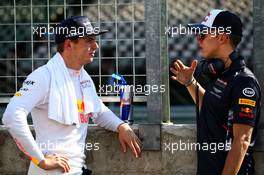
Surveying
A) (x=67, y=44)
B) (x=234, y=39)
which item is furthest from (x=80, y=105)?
(x=234, y=39)

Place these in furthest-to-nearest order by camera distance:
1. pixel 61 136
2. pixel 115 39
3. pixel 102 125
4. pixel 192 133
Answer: pixel 115 39 < pixel 192 133 < pixel 102 125 < pixel 61 136

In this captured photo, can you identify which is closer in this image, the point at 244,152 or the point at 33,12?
the point at 244,152

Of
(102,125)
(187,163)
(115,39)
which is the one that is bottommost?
(187,163)

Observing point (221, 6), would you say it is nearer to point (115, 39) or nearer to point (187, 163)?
point (115, 39)

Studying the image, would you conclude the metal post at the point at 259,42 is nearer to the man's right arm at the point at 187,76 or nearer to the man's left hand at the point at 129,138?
the man's right arm at the point at 187,76

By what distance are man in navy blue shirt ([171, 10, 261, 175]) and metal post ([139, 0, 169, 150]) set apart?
1283 mm

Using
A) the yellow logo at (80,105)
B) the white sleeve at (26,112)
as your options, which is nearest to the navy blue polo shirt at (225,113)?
the yellow logo at (80,105)

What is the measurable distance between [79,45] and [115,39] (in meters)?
1.51

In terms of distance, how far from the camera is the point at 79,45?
5.30 meters

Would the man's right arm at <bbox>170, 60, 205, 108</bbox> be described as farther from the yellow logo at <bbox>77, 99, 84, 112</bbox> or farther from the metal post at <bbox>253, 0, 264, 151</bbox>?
the metal post at <bbox>253, 0, 264, 151</bbox>

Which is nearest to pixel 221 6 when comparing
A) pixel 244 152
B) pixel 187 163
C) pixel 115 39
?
pixel 115 39

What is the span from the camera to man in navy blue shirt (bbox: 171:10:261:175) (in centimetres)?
464

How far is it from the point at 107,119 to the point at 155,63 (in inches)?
36.2

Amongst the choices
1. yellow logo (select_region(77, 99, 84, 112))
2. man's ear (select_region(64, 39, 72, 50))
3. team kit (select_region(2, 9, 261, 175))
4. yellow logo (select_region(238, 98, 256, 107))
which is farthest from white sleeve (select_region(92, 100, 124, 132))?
yellow logo (select_region(238, 98, 256, 107))
